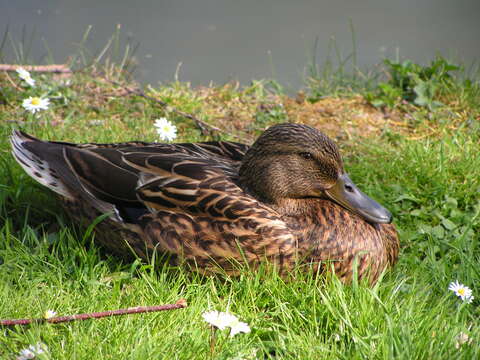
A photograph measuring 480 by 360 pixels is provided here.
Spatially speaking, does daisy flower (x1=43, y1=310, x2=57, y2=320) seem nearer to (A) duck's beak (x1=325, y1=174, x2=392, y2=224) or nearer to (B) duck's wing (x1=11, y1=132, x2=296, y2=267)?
(B) duck's wing (x1=11, y1=132, x2=296, y2=267)

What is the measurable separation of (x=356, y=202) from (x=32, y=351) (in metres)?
1.78

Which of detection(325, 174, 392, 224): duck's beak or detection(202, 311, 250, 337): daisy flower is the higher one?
detection(325, 174, 392, 224): duck's beak

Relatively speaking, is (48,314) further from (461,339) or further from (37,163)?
(461,339)

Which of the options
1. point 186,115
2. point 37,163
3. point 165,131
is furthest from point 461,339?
point 186,115

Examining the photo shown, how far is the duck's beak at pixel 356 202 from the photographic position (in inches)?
129

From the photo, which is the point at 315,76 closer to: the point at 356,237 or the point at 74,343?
the point at 356,237

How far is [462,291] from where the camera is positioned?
3045 mm

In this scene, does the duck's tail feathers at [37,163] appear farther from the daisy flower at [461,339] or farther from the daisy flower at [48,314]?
the daisy flower at [461,339]

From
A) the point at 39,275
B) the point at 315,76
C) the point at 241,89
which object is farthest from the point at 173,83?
the point at 39,275

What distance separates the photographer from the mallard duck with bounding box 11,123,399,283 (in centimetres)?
316

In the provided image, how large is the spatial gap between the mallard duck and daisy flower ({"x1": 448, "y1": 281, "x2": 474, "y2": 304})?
0.37 metres

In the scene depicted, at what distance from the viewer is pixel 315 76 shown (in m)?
6.32

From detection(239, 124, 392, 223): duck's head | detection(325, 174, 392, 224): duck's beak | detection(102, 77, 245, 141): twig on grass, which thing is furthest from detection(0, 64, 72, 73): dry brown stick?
detection(325, 174, 392, 224): duck's beak

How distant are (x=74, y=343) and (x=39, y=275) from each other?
2.86 feet
